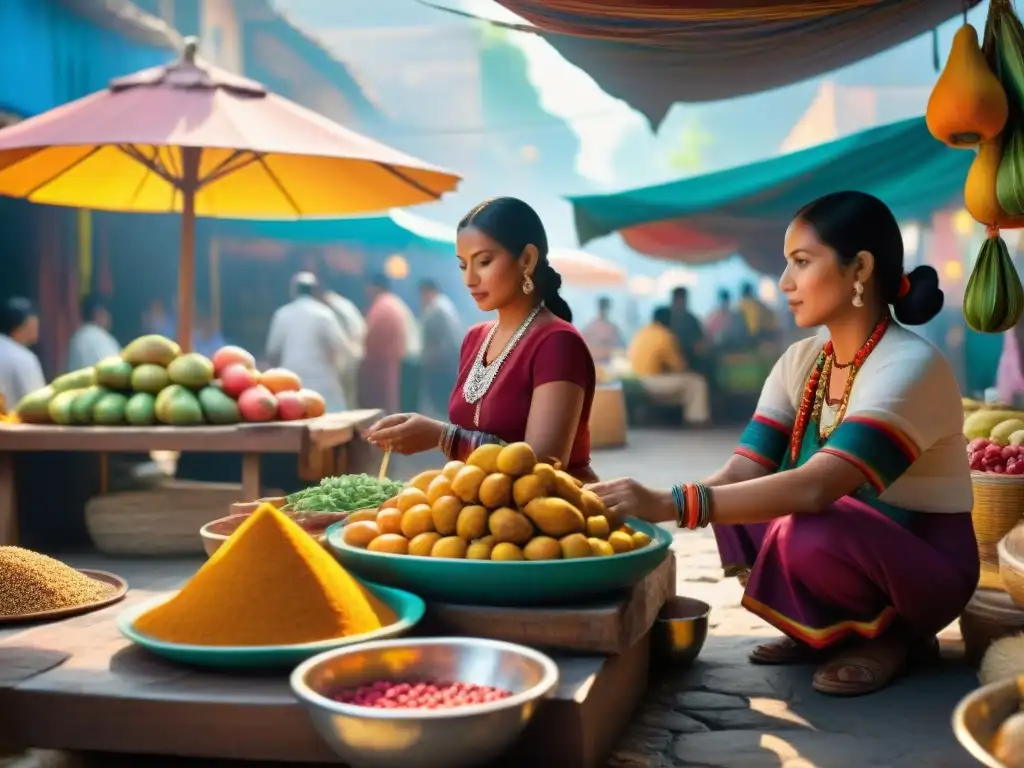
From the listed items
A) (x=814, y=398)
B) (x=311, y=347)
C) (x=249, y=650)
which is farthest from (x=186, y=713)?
(x=311, y=347)

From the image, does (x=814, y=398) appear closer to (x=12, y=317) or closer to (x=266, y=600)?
(x=266, y=600)

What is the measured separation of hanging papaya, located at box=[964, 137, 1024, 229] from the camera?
3518 mm

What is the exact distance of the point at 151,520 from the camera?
5125 mm

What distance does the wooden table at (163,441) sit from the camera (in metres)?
4.84

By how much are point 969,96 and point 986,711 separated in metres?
2.29

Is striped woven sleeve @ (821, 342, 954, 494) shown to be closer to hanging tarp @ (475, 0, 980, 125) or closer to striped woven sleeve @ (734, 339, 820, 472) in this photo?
striped woven sleeve @ (734, 339, 820, 472)

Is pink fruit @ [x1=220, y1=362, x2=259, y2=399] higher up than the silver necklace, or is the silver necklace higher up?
the silver necklace

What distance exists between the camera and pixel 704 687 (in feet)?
9.73

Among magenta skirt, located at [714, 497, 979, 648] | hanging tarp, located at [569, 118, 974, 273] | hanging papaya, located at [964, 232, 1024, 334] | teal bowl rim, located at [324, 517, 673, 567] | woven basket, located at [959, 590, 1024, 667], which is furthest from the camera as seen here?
hanging tarp, located at [569, 118, 974, 273]

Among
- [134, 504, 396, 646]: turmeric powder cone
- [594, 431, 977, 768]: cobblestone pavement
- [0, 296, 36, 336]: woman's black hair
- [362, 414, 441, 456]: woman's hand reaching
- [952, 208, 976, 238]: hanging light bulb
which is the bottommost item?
[594, 431, 977, 768]: cobblestone pavement

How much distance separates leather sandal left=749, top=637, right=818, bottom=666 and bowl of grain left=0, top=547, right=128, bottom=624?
185 cm

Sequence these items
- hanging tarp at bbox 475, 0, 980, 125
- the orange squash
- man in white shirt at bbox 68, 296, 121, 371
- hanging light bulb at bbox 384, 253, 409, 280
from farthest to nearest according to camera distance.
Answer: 1. hanging light bulb at bbox 384, 253, 409, 280
2. man in white shirt at bbox 68, 296, 121, 371
3. hanging tarp at bbox 475, 0, 980, 125
4. the orange squash

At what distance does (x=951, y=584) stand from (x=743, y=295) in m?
12.6

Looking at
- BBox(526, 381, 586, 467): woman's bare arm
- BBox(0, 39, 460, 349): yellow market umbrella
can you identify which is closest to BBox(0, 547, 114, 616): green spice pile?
BBox(526, 381, 586, 467): woman's bare arm
